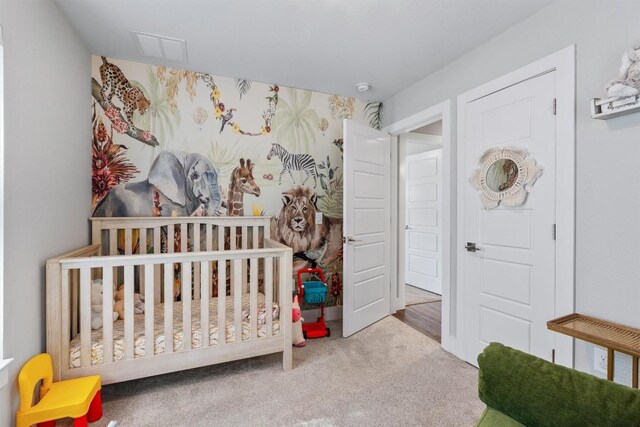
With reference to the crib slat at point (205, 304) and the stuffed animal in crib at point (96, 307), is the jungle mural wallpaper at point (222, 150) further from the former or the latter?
the crib slat at point (205, 304)

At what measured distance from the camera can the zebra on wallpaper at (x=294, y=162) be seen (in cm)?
292

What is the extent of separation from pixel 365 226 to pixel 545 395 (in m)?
2.03

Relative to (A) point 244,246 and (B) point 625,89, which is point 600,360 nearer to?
(B) point 625,89

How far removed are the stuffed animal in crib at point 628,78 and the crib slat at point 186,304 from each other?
2392mm

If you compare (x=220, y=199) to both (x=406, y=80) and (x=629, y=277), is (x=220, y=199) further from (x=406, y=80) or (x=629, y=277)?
(x=629, y=277)

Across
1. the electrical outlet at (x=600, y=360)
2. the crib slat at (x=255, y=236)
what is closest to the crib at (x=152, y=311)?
the crib slat at (x=255, y=236)

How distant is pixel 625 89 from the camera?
53.3 inches

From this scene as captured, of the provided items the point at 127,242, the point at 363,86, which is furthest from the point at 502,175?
the point at 127,242

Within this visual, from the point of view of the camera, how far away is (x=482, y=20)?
1.89 meters

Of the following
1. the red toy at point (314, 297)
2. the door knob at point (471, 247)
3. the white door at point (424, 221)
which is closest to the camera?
the door knob at point (471, 247)

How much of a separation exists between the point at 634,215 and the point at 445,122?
136 centimetres

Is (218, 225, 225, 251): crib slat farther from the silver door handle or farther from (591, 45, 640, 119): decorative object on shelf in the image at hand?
(591, 45, 640, 119): decorative object on shelf

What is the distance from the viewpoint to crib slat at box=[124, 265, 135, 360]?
67.9 inches

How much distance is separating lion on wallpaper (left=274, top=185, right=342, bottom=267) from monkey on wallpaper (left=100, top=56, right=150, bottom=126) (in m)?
1.42
